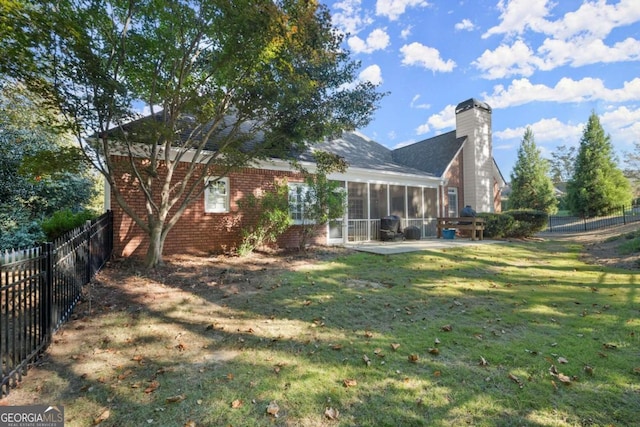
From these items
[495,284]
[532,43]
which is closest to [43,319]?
[495,284]

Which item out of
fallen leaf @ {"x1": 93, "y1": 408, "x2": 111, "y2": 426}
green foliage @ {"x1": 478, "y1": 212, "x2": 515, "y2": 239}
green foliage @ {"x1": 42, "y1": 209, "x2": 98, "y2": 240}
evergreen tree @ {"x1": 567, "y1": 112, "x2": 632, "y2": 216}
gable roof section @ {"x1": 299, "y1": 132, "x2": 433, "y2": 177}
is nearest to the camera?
fallen leaf @ {"x1": 93, "y1": 408, "x2": 111, "y2": 426}

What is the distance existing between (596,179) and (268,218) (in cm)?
2590

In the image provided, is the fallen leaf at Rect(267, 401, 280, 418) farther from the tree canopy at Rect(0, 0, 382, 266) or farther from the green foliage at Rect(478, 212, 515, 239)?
the green foliage at Rect(478, 212, 515, 239)

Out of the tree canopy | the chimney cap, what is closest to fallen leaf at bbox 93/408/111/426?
the tree canopy

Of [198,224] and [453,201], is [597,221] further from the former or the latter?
[198,224]

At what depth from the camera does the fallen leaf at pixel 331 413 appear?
7.63ft

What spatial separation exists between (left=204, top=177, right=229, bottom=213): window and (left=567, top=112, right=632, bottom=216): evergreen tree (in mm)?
25985

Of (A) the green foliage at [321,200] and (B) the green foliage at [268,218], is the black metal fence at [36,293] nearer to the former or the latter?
(B) the green foliage at [268,218]

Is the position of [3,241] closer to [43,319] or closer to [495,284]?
[43,319]

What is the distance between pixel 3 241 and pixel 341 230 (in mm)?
11975

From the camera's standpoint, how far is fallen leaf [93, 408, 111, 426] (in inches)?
90.5

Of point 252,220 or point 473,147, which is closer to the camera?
point 252,220

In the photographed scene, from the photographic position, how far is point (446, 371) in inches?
118

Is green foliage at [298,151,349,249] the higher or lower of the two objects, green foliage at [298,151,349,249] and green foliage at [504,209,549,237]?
the higher
